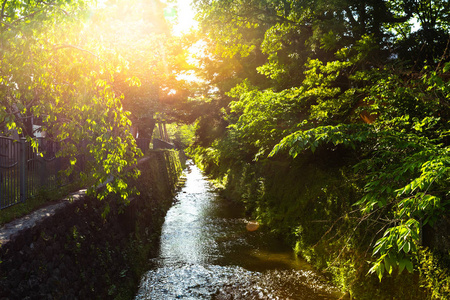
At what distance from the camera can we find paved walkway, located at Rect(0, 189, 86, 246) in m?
4.43

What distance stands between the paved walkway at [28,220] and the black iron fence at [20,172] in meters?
0.47

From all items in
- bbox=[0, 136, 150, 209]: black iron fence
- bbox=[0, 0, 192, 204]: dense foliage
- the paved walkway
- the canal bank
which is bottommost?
the canal bank

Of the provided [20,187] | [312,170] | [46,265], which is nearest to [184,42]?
[312,170]

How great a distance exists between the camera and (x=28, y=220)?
17.0 feet

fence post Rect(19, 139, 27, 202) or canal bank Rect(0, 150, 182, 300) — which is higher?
fence post Rect(19, 139, 27, 202)

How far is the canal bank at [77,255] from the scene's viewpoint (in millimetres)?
4207

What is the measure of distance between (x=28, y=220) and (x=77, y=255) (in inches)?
46.0

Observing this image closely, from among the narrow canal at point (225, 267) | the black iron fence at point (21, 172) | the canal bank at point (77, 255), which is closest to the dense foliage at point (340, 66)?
the narrow canal at point (225, 267)

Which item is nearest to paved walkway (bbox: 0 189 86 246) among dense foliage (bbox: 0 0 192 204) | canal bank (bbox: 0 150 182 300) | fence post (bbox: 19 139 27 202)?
canal bank (bbox: 0 150 182 300)

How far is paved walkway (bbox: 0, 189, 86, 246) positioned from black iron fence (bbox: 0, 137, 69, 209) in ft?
1.54

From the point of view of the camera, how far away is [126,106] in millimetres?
20203

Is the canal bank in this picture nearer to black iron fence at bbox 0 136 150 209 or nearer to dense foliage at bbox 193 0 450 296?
black iron fence at bbox 0 136 150 209

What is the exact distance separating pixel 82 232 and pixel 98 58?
3643 mm

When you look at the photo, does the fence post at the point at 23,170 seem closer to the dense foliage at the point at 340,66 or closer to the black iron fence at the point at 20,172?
the black iron fence at the point at 20,172
